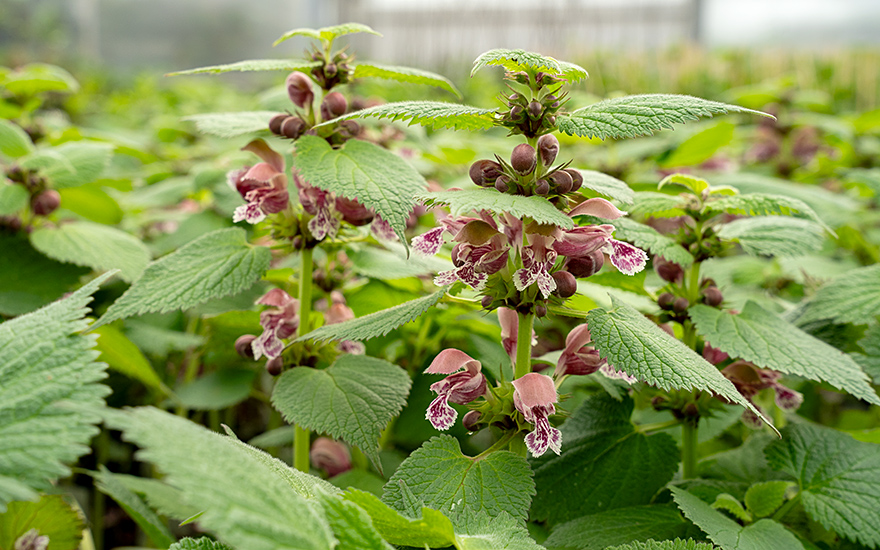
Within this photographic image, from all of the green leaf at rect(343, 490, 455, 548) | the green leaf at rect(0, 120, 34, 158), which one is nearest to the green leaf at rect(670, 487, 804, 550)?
the green leaf at rect(343, 490, 455, 548)

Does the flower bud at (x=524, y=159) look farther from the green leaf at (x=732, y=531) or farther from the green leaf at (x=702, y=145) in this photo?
the green leaf at (x=702, y=145)

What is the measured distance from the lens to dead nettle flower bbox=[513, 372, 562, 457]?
24.3 inches

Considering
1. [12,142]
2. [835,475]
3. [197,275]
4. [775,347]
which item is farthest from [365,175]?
[12,142]

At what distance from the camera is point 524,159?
2.03 ft

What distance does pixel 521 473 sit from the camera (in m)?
0.62

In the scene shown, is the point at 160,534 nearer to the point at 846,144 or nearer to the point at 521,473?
the point at 521,473

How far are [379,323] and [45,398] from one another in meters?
0.30

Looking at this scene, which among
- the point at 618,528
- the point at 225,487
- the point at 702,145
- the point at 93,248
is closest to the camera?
the point at 225,487

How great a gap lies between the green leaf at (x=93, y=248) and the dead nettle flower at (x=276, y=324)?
29 cm

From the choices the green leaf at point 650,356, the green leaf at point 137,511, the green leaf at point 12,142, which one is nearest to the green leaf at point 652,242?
the green leaf at point 650,356

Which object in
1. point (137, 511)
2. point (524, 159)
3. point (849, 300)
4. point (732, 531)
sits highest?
point (524, 159)

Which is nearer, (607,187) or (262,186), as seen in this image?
(607,187)

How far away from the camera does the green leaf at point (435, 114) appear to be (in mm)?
596

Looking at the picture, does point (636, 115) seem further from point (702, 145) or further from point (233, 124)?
point (702, 145)
